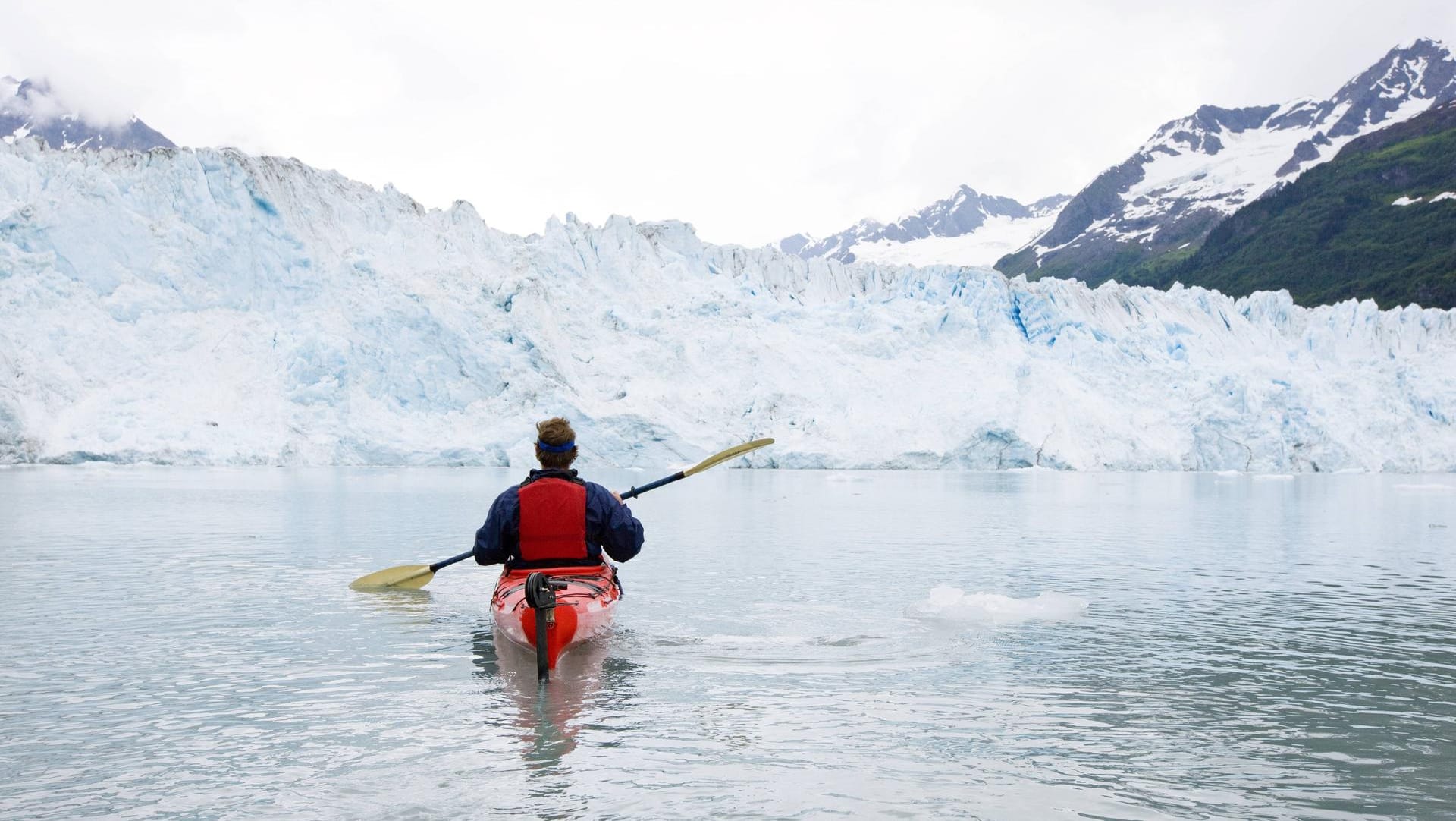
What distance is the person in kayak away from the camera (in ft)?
19.5

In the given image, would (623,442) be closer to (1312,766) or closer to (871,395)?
(871,395)

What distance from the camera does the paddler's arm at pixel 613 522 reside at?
237 inches

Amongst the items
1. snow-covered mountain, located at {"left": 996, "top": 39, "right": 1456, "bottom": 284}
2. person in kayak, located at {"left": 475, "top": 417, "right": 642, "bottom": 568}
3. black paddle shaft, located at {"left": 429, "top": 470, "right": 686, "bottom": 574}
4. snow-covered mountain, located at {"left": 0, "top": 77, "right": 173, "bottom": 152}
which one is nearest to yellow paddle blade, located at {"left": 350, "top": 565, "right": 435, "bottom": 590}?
black paddle shaft, located at {"left": 429, "top": 470, "right": 686, "bottom": 574}

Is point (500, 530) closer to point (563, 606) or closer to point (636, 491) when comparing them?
point (563, 606)

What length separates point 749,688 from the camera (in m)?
5.43

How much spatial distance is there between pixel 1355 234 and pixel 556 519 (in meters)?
98.4

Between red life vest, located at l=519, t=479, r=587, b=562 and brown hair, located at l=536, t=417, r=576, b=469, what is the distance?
9cm

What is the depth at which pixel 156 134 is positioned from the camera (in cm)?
9431

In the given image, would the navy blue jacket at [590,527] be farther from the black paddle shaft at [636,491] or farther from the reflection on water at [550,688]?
the black paddle shaft at [636,491]

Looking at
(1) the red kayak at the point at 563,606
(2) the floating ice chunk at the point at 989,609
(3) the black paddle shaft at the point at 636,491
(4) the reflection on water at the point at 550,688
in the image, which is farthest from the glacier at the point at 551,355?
(4) the reflection on water at the point at 550,688

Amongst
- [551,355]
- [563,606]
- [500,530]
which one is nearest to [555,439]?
[500,530]

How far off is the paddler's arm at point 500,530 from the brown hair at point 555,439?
24 cm

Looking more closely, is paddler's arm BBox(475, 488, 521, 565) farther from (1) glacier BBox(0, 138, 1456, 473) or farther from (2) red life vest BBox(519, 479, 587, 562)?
(1) glacier BBox(0, 138, 1456, 473)

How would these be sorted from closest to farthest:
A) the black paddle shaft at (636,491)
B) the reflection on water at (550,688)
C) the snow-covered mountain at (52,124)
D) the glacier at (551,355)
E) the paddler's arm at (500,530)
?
the reflection on water at (550,688)
the paddler's arm at (500,530)
the black paddle shaft at (636,491)
the glacier at (551,355)
the snow-covered mountain at (52,124)
